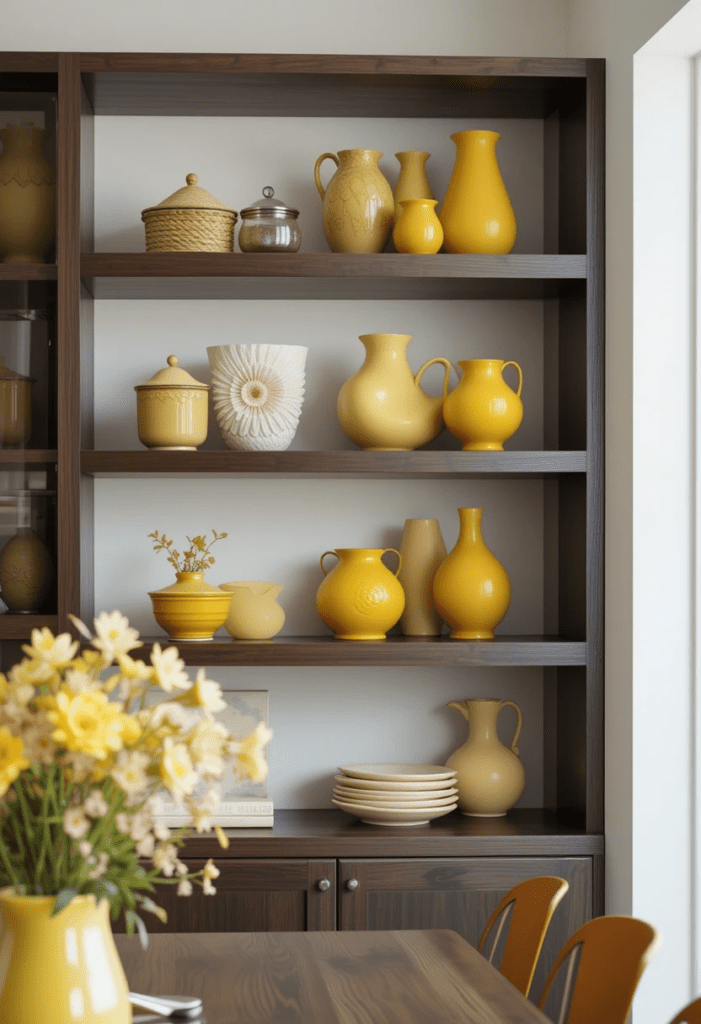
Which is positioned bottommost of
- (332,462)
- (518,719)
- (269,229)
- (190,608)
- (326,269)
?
(518,719)

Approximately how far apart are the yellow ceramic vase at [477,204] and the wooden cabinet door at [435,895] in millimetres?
1450

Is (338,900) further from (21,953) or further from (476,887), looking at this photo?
(21,953)

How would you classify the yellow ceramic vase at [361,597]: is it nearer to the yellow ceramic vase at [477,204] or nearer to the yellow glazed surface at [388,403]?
the yellow glazed surface at [388,403]

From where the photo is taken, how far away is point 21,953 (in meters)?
1.19

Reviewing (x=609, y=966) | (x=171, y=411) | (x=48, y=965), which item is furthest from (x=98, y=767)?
(x=171, y=411)

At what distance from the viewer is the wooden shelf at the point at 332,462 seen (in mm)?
2684

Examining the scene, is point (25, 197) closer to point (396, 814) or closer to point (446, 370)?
point (446, 370)

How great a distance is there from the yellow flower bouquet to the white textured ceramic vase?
1582mm

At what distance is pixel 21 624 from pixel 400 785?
37.6 inches

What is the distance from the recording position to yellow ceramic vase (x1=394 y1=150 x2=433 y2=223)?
2875mm

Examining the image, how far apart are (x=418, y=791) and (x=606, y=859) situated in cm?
46

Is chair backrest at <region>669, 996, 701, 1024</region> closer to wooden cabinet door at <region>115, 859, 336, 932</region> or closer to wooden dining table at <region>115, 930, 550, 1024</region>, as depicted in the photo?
wooden dining table at <region>115, 930, 550, 1024</region>

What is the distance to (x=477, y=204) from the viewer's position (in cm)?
281

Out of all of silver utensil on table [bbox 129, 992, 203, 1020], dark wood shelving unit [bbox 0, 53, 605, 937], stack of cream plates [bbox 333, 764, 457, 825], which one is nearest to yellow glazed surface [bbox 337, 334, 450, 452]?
dark wood shelving unit [bbox 0, 53, 605, 937]
